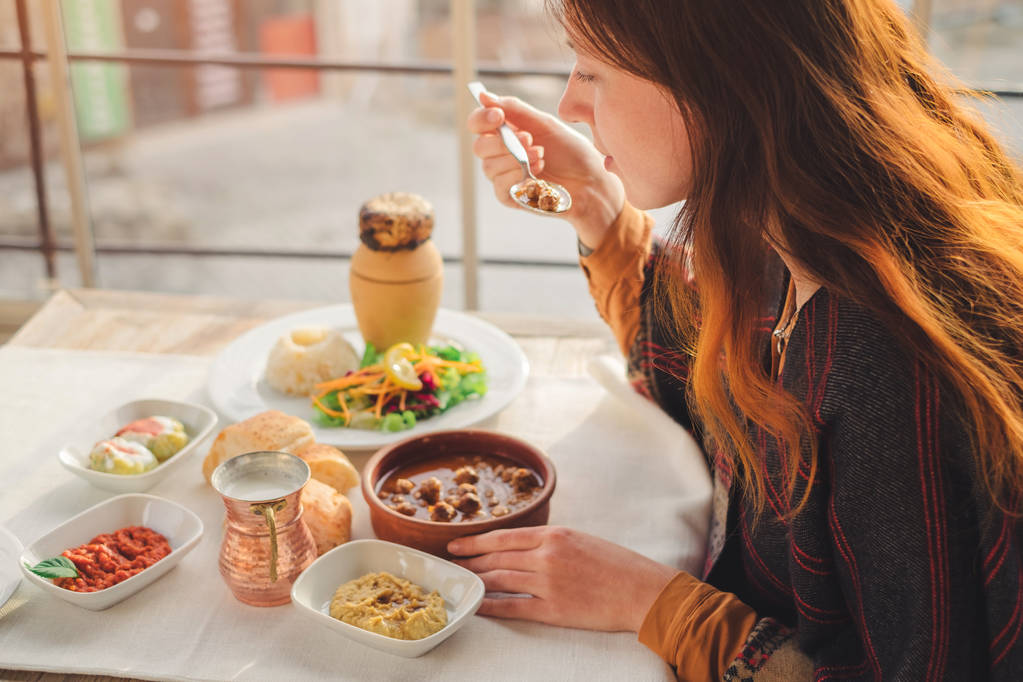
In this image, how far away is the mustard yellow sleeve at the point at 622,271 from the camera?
154 centimetres

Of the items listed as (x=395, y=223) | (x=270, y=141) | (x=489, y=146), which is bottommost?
(x=270, y=141)

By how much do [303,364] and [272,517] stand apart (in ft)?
1.57

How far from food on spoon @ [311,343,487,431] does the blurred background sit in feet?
11.9

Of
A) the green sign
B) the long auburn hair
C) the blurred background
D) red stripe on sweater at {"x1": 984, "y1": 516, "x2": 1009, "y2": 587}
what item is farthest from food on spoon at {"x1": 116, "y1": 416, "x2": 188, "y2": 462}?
the green sign

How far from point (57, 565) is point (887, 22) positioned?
99cm

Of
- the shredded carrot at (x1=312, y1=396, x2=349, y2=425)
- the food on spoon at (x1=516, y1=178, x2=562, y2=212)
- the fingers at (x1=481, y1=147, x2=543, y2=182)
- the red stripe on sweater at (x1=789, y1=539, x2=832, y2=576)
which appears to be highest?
the fingers at (x1=481, y1=147, x2=543, y2=182)

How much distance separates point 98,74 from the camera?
7.65m

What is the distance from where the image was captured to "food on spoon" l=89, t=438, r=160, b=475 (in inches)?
48.4

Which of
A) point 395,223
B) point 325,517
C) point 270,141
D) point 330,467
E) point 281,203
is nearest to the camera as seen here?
point 325,517

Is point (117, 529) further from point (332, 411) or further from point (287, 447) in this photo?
point (332, 411)

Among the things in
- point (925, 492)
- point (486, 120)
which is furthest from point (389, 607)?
point (486, 120)

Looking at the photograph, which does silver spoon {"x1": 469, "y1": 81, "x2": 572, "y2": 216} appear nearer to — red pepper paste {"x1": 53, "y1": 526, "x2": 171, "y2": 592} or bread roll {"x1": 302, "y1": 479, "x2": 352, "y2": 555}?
bread roll {"x1": 302, "y1": 479, "x2": 352, "y2": 555}

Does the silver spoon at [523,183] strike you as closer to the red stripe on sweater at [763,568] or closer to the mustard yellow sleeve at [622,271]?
the mustard yellow sleeve at [622,271]

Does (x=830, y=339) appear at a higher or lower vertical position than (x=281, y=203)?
higher
